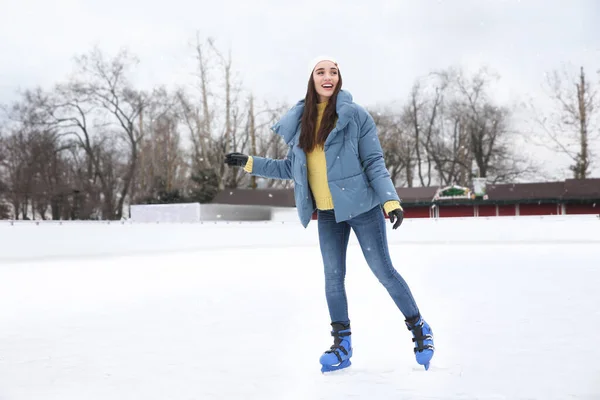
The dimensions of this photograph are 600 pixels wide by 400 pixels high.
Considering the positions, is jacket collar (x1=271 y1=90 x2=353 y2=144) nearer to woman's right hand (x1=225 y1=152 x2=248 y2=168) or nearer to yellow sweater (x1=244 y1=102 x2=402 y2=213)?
yellow sweater (x1=244 y1=102 x2=402 y2=213)

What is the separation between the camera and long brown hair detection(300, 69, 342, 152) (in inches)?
121

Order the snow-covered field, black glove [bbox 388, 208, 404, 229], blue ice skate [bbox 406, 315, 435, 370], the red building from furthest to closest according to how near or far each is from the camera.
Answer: the red building < blue ice skate [bbox 406, 315, 435, 370] < black glove [bbox 388, 208, 404, 229] < the snow-covered field

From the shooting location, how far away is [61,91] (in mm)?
28219

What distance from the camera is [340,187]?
3.04 m

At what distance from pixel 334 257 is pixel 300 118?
76 centimetres

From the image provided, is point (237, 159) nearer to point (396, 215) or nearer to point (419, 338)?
point (396, 215)

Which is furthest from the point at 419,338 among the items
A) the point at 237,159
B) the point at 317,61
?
the point at 317,61

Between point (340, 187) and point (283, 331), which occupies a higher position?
point (340, 187)

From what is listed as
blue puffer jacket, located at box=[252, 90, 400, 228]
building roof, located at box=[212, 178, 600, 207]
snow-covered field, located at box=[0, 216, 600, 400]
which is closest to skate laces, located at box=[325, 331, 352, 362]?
snow-covered field, located at box=[0, 216, 600, 400]

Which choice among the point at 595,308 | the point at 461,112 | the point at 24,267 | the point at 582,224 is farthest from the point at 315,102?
the point at 461,112

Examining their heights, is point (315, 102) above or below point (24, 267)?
above

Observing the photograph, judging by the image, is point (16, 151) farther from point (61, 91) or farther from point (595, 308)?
point (595, 308)

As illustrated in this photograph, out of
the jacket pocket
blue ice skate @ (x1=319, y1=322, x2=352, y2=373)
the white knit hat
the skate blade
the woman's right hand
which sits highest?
the white knit hat

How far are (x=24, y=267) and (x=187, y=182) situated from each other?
28198 mm
